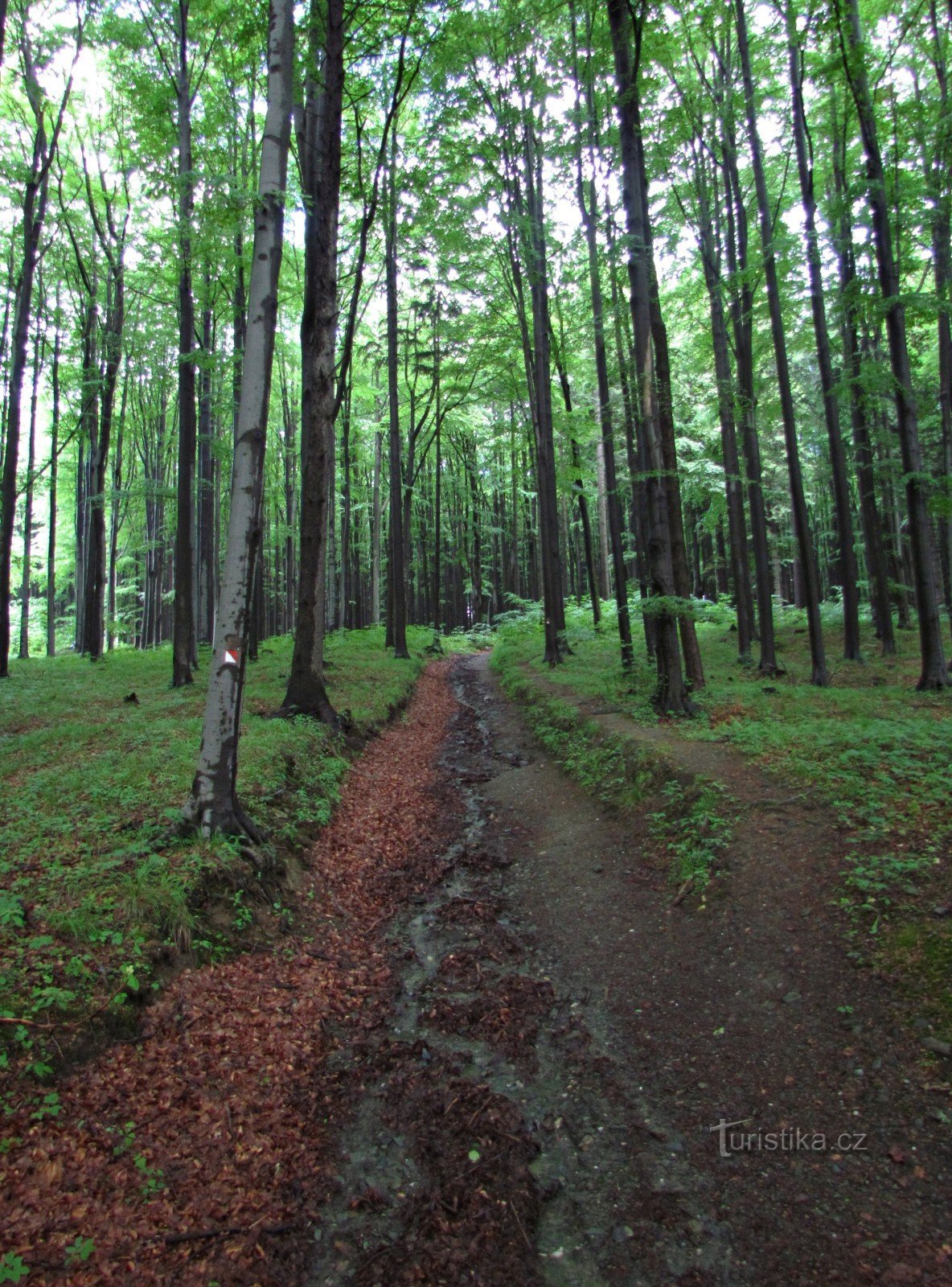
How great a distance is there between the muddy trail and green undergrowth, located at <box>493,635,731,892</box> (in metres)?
0.27

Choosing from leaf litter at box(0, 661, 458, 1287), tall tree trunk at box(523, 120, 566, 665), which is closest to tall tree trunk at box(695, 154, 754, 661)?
tall tree trunk at box(523, 120, 566, 665)

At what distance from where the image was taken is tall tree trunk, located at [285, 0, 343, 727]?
32.7 feet

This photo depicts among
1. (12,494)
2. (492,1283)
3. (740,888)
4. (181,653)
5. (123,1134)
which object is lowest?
(492,1283)

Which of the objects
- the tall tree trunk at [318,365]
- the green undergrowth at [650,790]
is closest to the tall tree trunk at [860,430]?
the green undergrowth at [650,790]

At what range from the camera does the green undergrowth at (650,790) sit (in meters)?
5.70

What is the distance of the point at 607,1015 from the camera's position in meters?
4.14

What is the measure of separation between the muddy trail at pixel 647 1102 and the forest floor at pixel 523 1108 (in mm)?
13

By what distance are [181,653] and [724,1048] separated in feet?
41.6

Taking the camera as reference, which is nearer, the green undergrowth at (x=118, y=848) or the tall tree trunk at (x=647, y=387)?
the green undergrowth at (x=118, y=848)

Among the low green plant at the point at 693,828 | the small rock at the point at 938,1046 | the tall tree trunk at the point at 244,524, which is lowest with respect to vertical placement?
the small rock at the point at 938,1046

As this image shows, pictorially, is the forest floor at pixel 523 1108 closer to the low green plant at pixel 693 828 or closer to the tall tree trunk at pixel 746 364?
the low green plant at pixel 693 828

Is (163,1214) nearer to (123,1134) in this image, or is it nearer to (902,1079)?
(123,1134)

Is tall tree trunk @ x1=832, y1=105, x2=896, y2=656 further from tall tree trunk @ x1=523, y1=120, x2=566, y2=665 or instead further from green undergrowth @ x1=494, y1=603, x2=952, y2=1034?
tall tree trunk @ x1=523, y1=120, x2=566, y2=665

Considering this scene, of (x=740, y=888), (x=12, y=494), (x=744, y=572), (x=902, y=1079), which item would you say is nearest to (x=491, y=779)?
(x=740, y=888)
